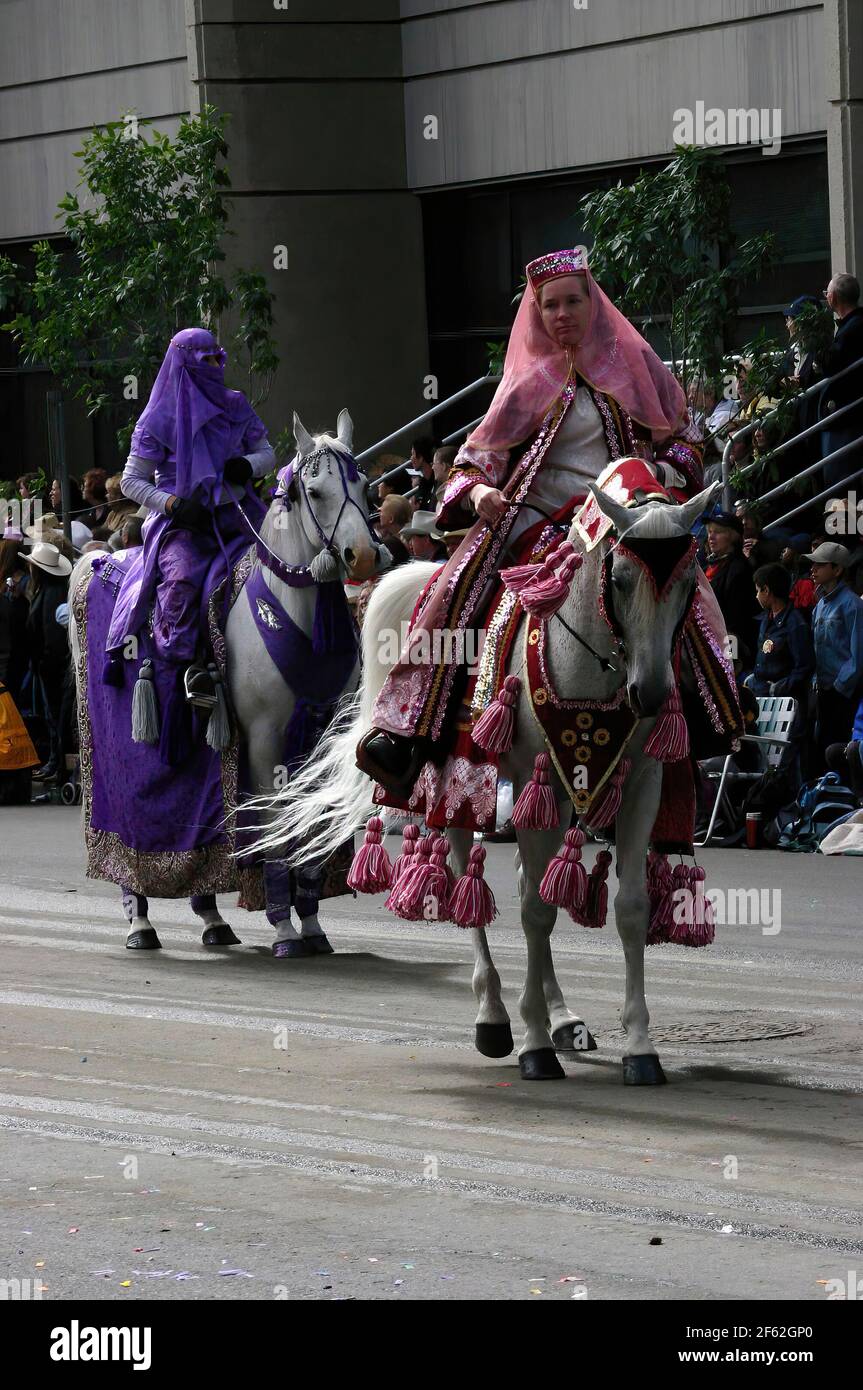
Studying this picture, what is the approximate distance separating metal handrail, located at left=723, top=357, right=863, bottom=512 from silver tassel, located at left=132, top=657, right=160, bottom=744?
614 cm

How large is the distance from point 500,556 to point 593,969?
306cm

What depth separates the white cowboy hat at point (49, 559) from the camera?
2162 cm

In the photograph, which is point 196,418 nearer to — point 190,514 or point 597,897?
point 190,514

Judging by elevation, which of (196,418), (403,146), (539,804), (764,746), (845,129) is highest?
(403,146)

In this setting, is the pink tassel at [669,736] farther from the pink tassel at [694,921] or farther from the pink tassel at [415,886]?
the pink tassel at [415,886]

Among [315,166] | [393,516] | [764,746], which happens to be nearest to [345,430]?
[764,746]

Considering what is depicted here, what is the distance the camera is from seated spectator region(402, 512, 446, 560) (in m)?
17.5

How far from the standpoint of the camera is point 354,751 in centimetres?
1016

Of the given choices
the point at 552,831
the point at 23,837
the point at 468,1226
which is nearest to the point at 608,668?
the point at 552,831

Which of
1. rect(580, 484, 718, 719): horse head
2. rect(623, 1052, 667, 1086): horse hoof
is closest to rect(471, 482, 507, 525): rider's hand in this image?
rect(580, 484, 718, 719): horse head

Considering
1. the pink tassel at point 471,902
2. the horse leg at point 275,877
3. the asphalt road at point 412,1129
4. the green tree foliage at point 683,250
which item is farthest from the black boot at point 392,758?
the green tree foliage at point 683,250

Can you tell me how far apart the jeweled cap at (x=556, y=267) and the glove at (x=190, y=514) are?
12.1 feet

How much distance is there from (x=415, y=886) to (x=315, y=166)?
68.1ft

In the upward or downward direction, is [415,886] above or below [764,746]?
above
